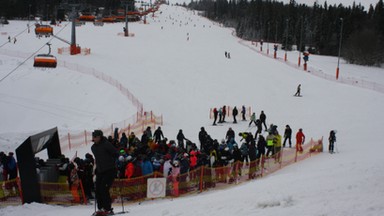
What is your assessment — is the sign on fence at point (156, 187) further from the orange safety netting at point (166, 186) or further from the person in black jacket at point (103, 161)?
the person in black jacket at point (103, 161)

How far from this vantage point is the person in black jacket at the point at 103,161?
22.5ft

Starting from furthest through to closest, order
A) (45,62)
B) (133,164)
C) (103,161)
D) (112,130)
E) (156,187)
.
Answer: (45,62) → (112,130) → (133,164) → (156,187) → (103,161)

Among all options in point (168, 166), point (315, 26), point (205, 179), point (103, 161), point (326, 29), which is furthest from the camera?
point (315, 26)

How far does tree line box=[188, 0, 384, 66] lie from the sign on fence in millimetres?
59743

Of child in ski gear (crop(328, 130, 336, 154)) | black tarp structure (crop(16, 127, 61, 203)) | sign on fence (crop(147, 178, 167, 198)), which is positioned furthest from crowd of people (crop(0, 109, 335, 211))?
child in ski gear (crop(328, 130, 336, 154))

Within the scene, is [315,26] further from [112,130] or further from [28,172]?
[28,172]

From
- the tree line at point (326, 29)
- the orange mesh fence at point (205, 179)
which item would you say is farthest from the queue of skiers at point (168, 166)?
the tree line at point (326, 29)

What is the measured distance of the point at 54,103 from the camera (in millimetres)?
31000

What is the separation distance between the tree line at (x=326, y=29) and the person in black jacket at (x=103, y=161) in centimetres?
6292

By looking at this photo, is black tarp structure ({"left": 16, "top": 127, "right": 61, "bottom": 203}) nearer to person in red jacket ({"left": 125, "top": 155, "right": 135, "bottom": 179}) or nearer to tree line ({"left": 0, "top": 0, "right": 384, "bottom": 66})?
person in red jacket ({"left": 125, "top": 155, "right": 135, "bottom": 179})

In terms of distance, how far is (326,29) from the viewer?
96.9m

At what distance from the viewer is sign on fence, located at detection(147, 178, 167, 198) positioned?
10367 mm

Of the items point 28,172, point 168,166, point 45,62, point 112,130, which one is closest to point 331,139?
point 168,166

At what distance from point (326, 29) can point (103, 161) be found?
9909 cm
